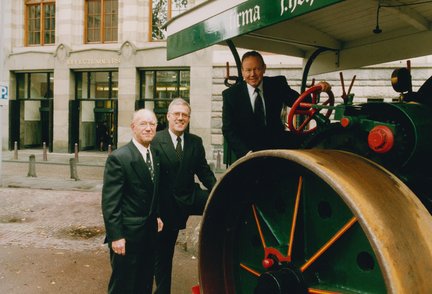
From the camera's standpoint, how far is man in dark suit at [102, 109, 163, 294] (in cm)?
338

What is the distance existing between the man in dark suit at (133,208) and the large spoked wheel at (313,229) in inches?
40.4

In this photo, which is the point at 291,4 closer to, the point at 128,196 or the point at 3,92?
the point at 128,196

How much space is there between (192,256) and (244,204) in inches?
135

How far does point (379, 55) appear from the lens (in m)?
4.64

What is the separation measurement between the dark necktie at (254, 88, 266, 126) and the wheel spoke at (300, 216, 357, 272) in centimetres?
173

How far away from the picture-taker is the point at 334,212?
2.24 m

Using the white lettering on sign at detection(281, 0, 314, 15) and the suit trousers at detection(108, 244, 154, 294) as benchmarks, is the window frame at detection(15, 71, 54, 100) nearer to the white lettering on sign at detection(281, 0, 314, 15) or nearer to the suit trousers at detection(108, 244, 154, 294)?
the suit trousers at detection(108, 244, 154, 294)

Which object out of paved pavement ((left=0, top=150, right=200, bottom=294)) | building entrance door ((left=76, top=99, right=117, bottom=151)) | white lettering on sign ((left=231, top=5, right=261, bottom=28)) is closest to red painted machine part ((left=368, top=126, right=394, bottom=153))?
white lettering on sign ((left=231, top=5, right=261, bottom=28))

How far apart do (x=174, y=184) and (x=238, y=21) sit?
169 cm

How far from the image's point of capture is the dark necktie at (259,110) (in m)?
3.78

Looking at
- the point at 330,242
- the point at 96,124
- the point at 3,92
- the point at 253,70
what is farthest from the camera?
the point at 96,124

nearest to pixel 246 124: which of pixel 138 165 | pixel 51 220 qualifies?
pixel 138 165

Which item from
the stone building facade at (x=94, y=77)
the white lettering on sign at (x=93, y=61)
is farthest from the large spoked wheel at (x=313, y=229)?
the white lettering on sign at (x=93, y=61)

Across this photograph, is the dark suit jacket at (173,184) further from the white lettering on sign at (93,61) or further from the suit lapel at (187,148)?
the white lettering on sign at (93,61)
